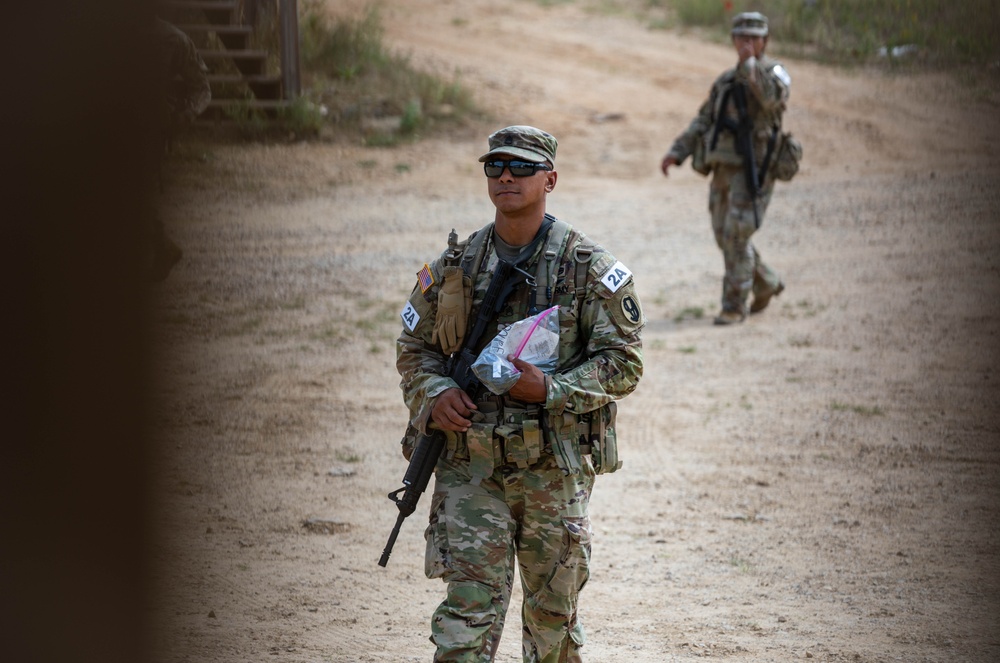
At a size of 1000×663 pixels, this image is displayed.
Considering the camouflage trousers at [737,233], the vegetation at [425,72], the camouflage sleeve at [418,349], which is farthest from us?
the camouflage trousers at [737,233]

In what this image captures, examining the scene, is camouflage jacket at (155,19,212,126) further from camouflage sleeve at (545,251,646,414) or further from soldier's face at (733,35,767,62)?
soldier's face at (733,35,767,62)

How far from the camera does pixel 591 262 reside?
3.45m

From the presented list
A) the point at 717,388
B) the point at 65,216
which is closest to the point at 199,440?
the point at 717,388

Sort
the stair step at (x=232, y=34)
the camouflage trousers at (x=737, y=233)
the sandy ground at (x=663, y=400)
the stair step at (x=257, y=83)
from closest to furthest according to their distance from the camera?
the sandy ground at (x=663, y=400)
the stair step at (x=232, y=34)
the stair step at (x=257, y=83)
the camouflage trousers at (x=737, y=233)

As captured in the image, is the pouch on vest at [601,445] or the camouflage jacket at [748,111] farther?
the camouflage jacket at [748,111]

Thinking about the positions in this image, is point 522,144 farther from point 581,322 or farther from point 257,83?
point 257,83

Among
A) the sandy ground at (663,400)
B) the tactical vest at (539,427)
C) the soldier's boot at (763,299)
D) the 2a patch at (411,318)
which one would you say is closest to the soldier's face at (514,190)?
the tactical vest at (539,427)

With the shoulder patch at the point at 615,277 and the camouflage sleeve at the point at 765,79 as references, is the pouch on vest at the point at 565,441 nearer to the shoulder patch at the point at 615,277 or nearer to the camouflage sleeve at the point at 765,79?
the shoulder patch at the point at 615,277

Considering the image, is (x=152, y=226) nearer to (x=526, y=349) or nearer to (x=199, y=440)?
(x=526, y=349)

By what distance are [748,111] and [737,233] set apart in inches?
34.5

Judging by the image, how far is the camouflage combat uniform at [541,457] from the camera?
3352 mm

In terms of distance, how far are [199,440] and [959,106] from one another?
8.18 metres

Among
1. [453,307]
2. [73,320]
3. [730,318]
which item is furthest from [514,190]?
[730,318]

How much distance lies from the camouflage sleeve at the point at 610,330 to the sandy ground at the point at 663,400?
116 cm
